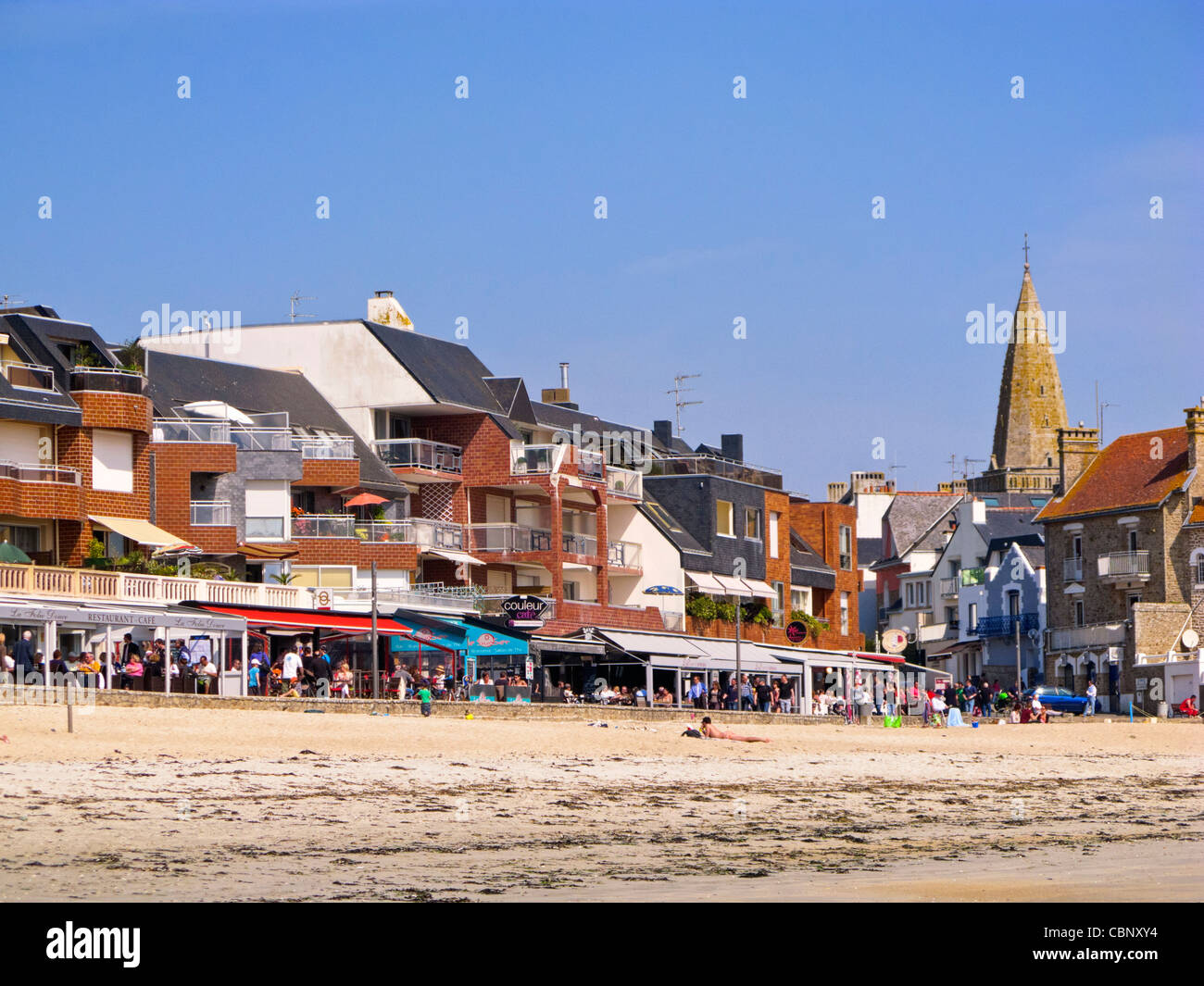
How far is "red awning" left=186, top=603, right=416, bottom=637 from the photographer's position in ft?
140

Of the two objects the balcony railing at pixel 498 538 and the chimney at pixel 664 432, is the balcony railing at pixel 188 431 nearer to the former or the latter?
the balcony railing at pixel 498 538

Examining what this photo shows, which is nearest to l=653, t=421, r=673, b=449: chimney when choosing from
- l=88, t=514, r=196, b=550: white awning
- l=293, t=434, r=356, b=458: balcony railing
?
l=293, t=434, r=356, b=458: balcony railing

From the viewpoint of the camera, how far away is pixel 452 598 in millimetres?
54406

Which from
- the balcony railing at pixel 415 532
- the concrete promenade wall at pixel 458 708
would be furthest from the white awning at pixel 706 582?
the concrete promenade wall at pixel 458 708

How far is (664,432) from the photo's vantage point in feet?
277

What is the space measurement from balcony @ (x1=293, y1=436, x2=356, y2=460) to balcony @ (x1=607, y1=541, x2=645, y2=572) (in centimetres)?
1317

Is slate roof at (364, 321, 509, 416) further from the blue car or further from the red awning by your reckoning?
the blue car

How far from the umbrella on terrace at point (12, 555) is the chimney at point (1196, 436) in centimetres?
4713

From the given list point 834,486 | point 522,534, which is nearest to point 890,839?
point 522,534

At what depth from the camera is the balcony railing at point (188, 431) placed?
51.1 m

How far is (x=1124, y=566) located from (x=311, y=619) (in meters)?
41.1
